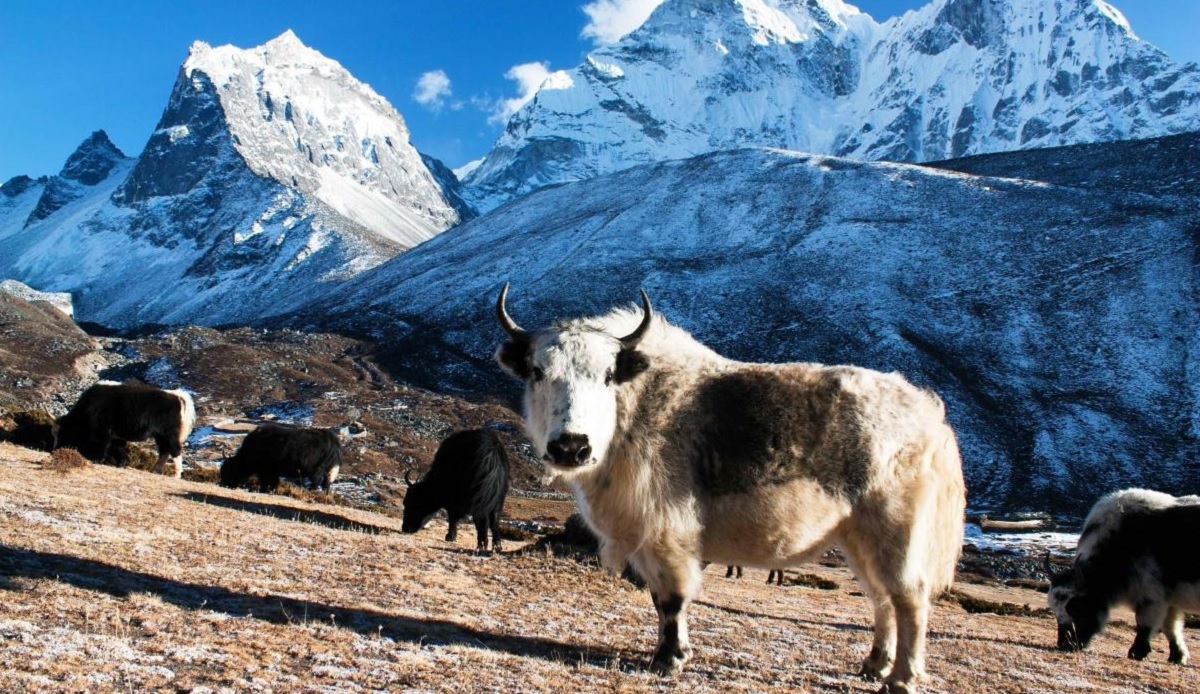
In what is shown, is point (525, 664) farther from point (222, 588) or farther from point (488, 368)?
point (488, 368)

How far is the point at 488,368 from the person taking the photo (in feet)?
264

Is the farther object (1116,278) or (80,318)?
(80,318)

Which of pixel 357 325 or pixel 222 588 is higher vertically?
pixel 357 325

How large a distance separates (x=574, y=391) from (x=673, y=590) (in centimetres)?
163

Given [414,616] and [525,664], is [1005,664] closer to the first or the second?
[525,664]

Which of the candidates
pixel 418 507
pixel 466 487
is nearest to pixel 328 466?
pixel 418 507

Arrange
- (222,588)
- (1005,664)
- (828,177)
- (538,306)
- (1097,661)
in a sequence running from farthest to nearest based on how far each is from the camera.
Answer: (828,177) < (538,306) < (1097,661) < (1005,664) < (222,588)

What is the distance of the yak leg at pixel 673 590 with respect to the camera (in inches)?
235

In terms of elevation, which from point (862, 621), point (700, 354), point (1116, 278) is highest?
point (1116, 278)

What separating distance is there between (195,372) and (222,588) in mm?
70612

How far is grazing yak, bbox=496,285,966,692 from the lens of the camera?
6.05 m

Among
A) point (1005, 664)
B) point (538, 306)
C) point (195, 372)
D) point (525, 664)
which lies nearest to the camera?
point (525, 664)

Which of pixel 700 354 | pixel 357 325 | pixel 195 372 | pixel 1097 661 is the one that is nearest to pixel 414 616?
pixel 700 354

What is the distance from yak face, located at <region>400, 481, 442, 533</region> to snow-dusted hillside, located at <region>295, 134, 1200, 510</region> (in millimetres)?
48712
